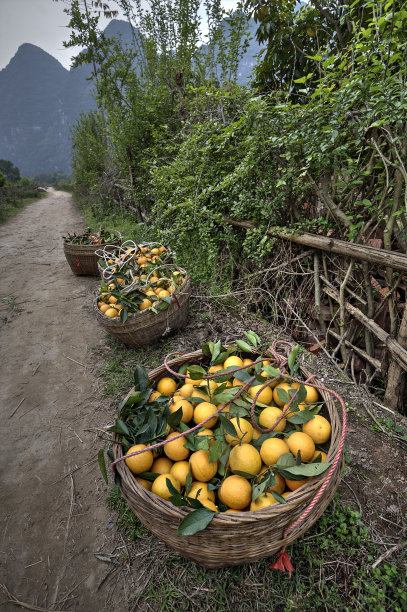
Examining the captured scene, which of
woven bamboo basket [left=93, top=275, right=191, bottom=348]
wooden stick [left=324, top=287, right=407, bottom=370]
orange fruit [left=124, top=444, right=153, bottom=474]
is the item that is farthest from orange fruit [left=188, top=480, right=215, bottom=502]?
woven bamboo basket [left=93, top=275, right=191, bottom=348]

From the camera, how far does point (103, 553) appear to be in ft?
4.85

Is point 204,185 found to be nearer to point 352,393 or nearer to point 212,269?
point 212,269

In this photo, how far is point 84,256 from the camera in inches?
190

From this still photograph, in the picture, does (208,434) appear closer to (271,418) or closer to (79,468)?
(271,418)

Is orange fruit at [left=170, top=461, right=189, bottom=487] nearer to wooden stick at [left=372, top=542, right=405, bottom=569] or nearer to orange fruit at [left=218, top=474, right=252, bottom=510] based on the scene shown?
orange fruit at [left=218, top=474, right=252, bottom=510]

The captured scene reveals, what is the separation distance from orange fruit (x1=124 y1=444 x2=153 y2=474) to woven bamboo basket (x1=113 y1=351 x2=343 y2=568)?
46 mm

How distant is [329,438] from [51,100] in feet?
714

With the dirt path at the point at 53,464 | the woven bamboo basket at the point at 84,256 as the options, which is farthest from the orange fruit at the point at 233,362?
the woven bamboo basket at the point at 84,256

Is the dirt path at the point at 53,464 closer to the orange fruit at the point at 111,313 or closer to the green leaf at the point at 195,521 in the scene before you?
the orange fruit at the point at 111,313

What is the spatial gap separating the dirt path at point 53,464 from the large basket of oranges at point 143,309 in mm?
599

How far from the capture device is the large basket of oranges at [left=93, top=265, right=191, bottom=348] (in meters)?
2.59

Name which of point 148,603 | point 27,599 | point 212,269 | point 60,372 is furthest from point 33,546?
point 212,269

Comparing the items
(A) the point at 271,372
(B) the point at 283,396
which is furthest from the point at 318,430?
(A) the point at 271,372

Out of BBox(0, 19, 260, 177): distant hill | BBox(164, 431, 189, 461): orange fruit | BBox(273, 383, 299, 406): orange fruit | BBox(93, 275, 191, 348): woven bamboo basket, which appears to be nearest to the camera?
BBox(164, 431, 189, 461): orange fruit
